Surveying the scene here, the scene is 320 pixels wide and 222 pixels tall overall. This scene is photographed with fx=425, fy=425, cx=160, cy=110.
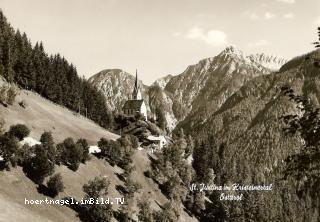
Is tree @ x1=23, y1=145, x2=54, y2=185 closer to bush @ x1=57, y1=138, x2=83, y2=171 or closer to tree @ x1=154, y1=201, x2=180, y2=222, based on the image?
bush @ x1=57, y1=138, x2=83, y2=171

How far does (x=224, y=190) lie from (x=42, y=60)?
221ft

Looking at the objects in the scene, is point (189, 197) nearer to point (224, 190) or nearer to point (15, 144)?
point (224, 190)

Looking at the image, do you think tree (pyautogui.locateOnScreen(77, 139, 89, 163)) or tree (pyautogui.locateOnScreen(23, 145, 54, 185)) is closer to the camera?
tree (pyautogui.locateOnScreen(23, 145, 54, 185))

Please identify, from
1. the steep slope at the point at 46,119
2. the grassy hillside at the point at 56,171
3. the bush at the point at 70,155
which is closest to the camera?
the grassy hillside at the point at 56,171

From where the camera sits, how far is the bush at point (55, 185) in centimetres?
6091

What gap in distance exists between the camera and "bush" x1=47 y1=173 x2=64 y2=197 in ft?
200

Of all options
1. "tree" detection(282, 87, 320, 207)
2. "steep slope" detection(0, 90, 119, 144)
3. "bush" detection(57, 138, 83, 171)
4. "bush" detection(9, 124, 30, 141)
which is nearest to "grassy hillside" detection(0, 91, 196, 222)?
"steep slope" detection(0, 90, 119, 144)

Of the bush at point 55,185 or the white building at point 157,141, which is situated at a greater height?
the white building at point 157,141

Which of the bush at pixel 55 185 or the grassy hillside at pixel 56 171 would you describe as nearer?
the grassy hillside at pixel 56 171

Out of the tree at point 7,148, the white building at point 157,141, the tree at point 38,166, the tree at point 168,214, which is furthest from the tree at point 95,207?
the white building at point 157,141

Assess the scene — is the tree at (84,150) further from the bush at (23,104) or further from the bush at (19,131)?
the bush at (23,104)

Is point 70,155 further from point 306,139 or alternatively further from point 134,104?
point 134,104

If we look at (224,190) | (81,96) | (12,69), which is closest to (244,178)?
(224,190)

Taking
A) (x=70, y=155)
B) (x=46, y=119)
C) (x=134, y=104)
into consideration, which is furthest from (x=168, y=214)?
(x=134, y=104)
